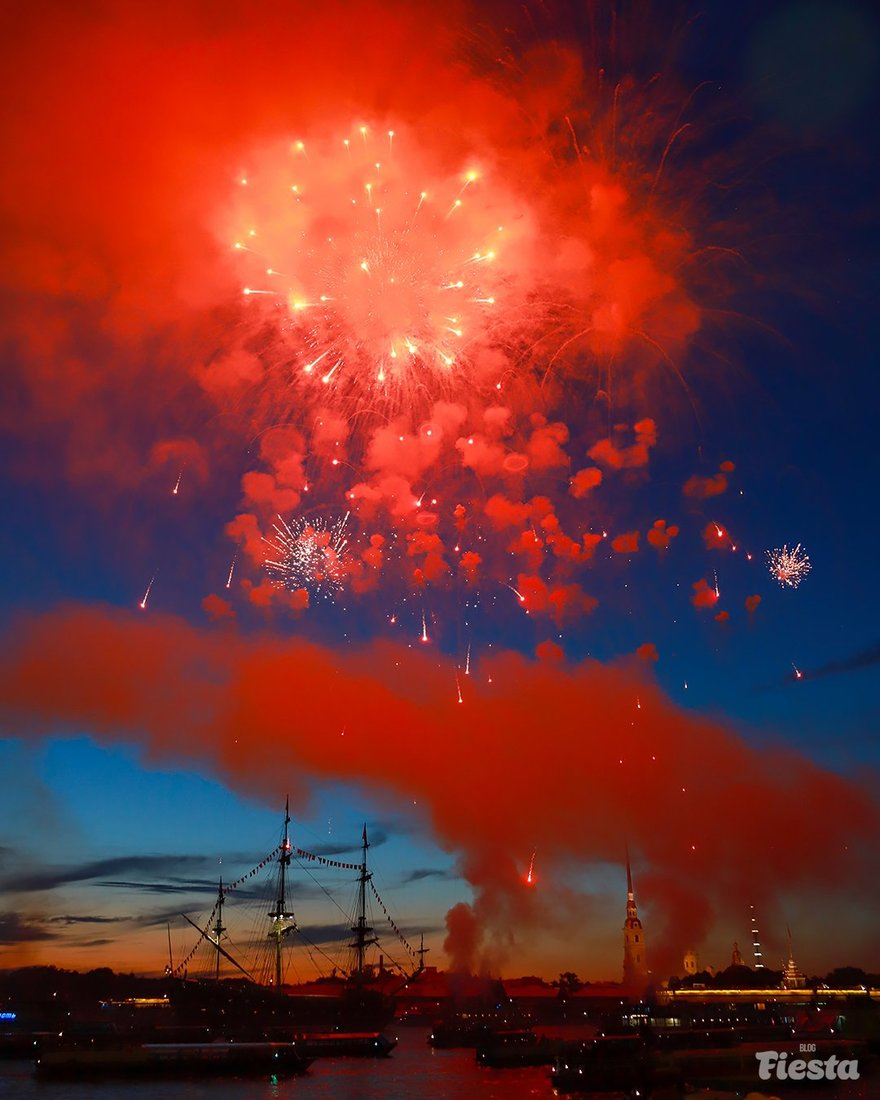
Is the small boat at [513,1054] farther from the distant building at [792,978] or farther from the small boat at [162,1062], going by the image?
the distant building at [792,978]

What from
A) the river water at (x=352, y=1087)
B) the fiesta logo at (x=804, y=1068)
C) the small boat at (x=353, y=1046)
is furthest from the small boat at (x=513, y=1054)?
the fiesta logo at (x=804, y=1068)

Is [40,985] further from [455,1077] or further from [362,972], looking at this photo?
[455,1077]

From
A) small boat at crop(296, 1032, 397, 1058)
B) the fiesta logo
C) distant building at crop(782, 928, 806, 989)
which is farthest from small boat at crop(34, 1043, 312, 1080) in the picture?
distant building at crop(782, 928, 806, 989)

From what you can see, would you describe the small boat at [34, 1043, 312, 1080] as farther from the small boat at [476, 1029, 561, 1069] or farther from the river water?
the small boat at [476, 1029, 561, 1069]

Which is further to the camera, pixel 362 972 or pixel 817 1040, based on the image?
pixel 362 972

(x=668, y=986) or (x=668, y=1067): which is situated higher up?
(x=668, y=1067)

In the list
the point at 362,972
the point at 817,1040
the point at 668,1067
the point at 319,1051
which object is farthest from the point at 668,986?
the point at 668,1067
